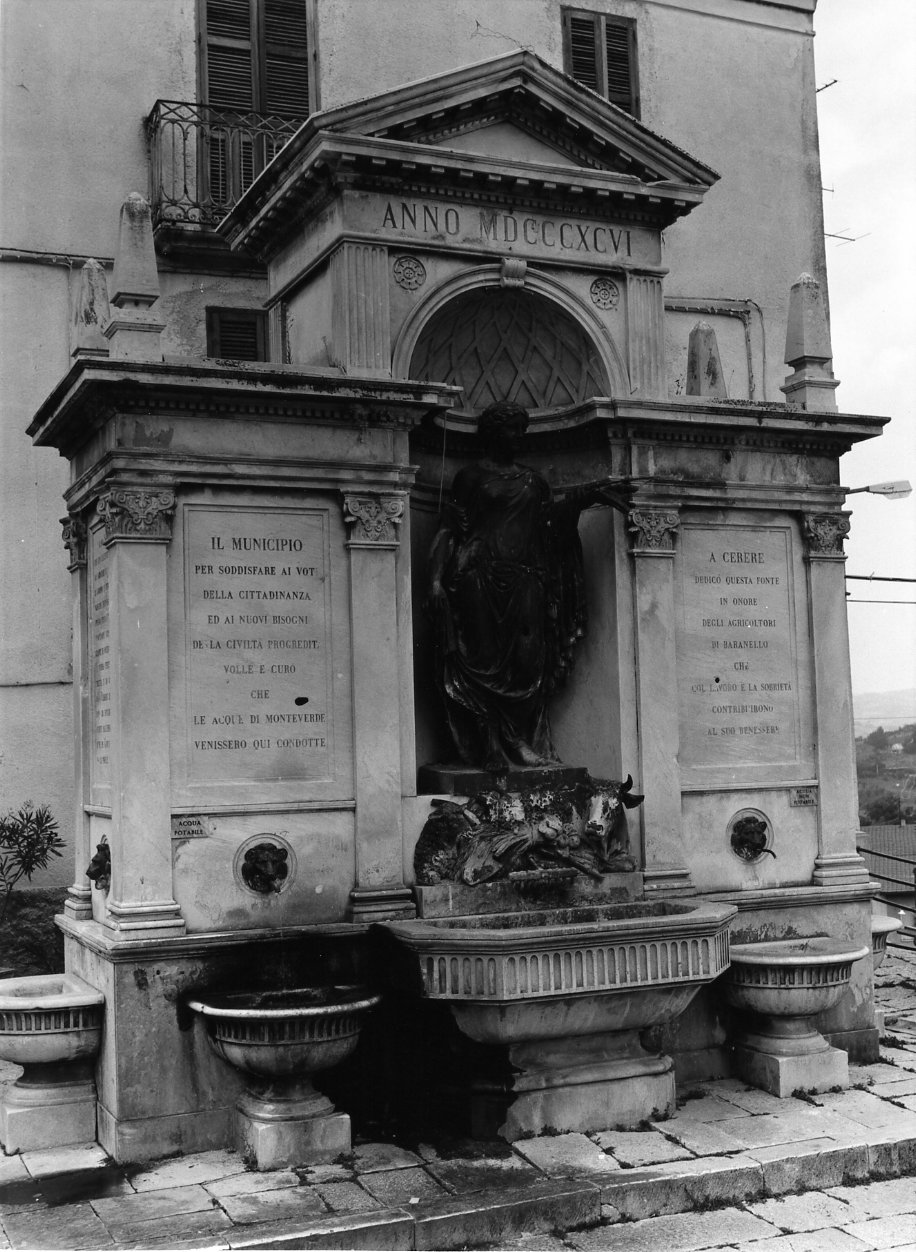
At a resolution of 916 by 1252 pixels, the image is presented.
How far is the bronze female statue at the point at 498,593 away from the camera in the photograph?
10.4 m

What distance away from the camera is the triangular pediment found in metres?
9.96

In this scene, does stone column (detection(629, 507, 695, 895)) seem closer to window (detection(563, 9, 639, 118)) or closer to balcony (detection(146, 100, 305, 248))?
balcony (detection(146, 100, 305, 248))

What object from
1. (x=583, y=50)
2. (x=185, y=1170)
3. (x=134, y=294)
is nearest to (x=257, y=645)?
(x=134, y=294)

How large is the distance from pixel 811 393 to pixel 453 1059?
18.7 ft

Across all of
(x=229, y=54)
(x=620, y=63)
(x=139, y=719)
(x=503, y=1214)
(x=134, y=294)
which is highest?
(x=620, y=63)

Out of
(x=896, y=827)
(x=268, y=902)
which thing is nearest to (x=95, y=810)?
(x=268, y=902)

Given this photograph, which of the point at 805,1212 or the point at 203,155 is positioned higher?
the point at 203,155

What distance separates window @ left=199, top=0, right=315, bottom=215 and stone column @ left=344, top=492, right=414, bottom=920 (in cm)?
618

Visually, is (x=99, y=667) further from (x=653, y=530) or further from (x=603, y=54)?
(x=603, y=54)

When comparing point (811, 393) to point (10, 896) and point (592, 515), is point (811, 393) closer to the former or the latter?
point (592, 515)

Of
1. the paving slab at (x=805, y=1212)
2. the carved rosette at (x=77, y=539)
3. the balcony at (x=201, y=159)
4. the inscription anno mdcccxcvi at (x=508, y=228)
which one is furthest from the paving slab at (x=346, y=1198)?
the balcony at (x=201, y=159)

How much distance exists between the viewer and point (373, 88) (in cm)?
1537

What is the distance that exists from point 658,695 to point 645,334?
2.75 m

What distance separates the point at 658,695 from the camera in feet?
34.4
